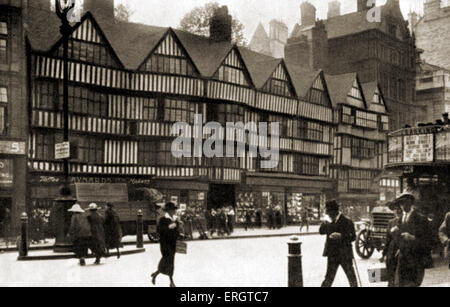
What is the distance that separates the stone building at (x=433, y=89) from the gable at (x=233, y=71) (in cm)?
2290

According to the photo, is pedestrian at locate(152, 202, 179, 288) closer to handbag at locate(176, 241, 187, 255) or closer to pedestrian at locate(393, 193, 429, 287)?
handbag at locate(176, 241, 187, 255)

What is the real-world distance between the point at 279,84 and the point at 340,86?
804 centimetres

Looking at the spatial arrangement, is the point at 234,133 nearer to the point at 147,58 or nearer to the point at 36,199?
the point at 147,58

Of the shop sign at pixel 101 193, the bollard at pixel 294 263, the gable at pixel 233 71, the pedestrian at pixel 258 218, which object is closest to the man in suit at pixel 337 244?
the bollard at pixel 294 263

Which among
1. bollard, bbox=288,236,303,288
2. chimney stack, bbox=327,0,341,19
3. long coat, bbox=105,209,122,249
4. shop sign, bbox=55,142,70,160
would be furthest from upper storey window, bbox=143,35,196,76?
chimney stack, bbox=327,0,341,19

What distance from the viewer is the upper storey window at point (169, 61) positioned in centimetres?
2883

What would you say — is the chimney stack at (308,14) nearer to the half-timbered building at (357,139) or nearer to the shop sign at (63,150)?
the half-timbered building at (357,139)

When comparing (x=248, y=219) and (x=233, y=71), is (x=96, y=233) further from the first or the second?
(x=233, y=71)

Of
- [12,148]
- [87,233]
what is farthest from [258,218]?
[87,233]

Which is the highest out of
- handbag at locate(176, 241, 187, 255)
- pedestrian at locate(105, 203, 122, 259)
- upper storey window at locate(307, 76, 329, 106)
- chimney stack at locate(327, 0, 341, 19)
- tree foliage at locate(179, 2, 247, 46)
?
chimney stack at locate(327, 0, 341, 19)

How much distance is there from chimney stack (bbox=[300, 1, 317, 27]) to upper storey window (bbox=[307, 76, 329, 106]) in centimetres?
1067

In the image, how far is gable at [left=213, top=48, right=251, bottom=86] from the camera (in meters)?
31.1
